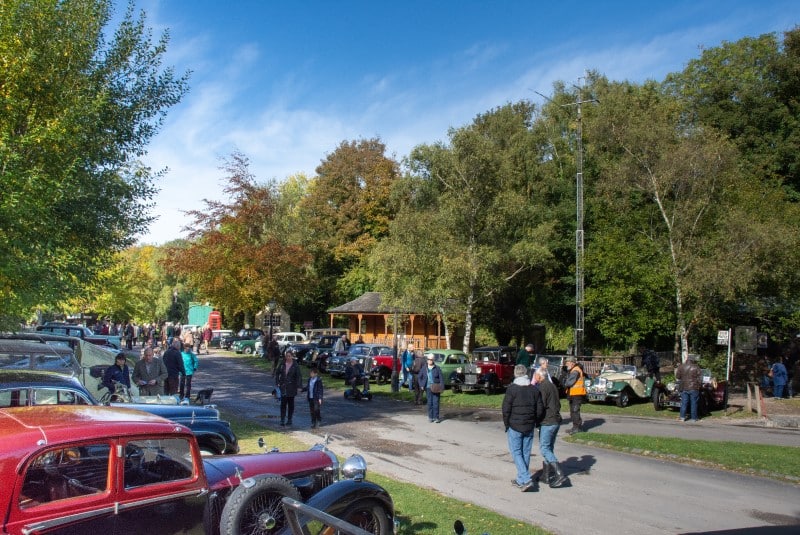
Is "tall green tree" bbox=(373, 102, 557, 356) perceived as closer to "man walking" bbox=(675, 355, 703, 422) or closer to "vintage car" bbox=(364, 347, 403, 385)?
"vintage car" bbox=(364, 347, 403, 385)

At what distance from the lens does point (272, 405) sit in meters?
18.0

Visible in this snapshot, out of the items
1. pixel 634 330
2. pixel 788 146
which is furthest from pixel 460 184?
pixel 788 146

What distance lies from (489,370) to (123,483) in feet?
61.9

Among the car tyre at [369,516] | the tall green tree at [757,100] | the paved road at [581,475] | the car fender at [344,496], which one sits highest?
the tall green tree at [757,100]

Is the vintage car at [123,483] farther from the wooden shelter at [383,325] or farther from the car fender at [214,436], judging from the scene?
the wooden shelter at [383,325]

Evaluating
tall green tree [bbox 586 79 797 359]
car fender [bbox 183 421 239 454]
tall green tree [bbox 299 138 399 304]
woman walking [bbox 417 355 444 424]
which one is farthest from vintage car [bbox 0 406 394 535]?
tall green tree [bbox 299 138 399 304]

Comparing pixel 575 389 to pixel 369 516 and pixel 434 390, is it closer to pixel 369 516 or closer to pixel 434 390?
pixel 434 390

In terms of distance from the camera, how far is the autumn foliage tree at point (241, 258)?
3488 cm

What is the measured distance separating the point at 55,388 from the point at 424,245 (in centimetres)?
2246

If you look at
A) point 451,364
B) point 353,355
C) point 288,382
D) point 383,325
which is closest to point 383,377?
point 353,355

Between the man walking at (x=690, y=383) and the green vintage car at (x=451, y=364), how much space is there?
772 cm

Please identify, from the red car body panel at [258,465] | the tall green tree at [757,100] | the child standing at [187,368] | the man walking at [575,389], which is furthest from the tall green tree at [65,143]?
the tall green tree at [757,100]

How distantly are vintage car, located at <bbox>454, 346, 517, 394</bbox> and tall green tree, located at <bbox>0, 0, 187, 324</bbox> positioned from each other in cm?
1207

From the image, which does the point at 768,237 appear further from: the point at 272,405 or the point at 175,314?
the point at 175,314
